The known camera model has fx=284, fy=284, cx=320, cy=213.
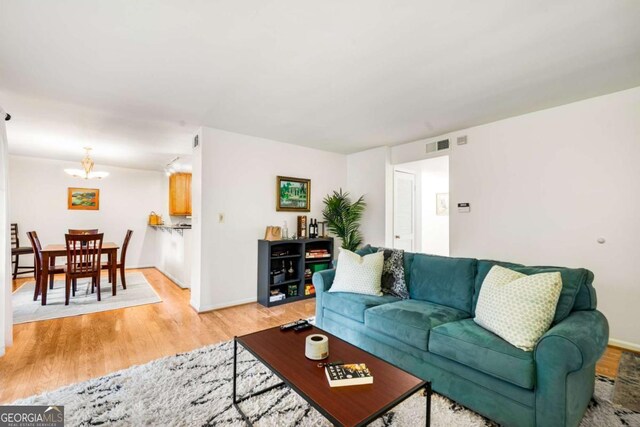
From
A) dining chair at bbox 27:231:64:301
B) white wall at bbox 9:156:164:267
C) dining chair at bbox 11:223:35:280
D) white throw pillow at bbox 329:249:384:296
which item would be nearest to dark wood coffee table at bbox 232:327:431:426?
white throw pillow at bbox 329:249:384:296

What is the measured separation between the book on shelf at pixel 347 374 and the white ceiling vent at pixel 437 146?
3.35 metres

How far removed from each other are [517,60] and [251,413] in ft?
9.94

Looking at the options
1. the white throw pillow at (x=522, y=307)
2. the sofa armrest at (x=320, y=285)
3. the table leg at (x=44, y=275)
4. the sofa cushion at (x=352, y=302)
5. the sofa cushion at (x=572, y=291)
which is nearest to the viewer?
the white throw pillow at (x=522, y=307)

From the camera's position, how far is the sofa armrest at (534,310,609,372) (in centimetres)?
135

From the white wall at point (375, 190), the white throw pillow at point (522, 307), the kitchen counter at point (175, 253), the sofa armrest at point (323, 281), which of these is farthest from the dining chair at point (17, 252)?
the white throw pillow at point (522, 307)

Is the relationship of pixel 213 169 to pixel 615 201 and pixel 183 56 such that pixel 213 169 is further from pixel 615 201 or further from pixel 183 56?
pixel 615 201

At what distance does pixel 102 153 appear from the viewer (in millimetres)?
5055

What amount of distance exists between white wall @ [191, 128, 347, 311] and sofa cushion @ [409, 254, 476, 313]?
2306mm

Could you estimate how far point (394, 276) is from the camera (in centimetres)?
272

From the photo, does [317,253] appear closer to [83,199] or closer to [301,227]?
[301,227]

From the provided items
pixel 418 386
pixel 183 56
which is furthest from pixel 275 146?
pixel 418 386

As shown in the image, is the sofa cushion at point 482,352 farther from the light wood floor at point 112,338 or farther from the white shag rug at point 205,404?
the light wood floor at point 112,338

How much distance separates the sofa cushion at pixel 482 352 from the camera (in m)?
1.47

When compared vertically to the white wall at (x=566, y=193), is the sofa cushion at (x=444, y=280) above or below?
below
